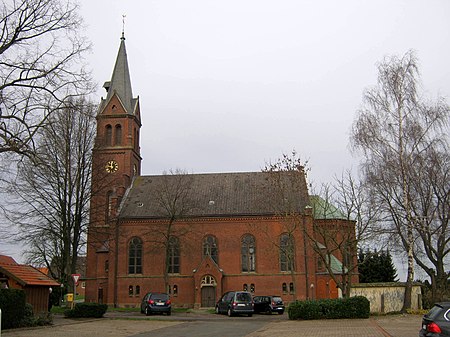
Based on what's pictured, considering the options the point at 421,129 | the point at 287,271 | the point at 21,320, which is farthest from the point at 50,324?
the point at 287,271

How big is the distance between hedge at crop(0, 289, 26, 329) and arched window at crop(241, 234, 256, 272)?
27464 mm

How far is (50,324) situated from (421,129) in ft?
76.9

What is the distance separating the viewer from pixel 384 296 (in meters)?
31.0

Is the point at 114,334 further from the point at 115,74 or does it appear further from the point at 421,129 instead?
the point at 115,74

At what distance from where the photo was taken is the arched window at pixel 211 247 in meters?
48.2

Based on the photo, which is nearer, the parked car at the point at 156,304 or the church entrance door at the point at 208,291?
the parked car at the point at 156,304

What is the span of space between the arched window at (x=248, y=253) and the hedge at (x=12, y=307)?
27.5 metres

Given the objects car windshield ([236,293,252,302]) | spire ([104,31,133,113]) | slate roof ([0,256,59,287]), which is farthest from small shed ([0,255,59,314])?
spire ([104,31,133,113])

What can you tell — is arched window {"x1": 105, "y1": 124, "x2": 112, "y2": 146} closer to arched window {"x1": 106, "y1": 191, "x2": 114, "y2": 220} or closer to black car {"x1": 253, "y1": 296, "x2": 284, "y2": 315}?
arched window {"x1": 106, "y1": 191, "x2": 114, "y2": 220}

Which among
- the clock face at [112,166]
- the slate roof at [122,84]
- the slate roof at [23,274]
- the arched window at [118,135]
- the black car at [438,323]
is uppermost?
the slate roof at [122,84]

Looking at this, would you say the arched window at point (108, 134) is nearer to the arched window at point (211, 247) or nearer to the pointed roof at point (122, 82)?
the pointed roof at point (122, 82)

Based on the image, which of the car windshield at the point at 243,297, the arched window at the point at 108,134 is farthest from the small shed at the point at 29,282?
the arched window at the point at 108,134

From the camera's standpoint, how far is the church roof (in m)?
48.2

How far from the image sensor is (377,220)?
2922 centimetres
